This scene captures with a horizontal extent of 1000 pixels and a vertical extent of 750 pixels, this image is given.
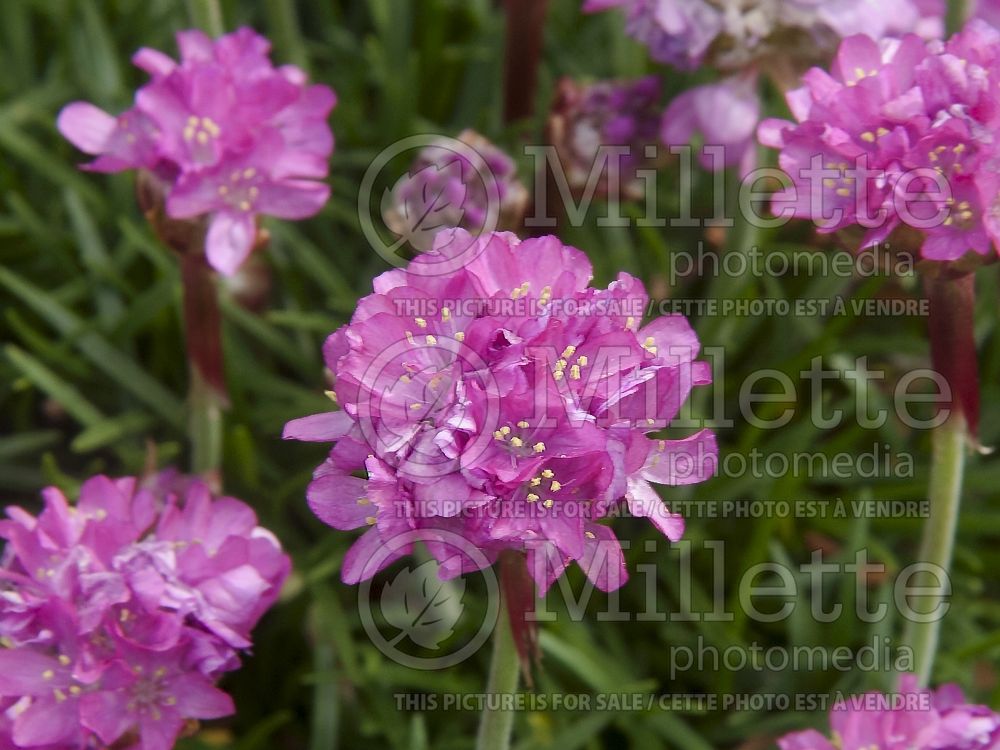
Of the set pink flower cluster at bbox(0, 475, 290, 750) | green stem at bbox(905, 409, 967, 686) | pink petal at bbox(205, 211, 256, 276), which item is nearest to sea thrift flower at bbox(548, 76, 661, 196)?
pink petal at bbox(205, 211, 256, 276)

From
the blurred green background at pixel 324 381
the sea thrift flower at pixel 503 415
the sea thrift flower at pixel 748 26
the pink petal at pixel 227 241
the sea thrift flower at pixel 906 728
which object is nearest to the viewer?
the sea thrift flower at pixel 503 415

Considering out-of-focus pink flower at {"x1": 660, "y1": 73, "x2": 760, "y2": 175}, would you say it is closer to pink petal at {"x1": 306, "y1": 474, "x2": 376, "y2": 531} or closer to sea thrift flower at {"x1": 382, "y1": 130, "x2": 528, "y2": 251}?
sea thrift flower at {"x1": 382, "y1": 130, "x2": 528, "y2": 251}

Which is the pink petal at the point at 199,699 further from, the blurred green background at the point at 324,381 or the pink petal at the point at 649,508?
the pink petal at the point at 649,508

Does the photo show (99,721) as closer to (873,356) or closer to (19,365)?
(19,365)

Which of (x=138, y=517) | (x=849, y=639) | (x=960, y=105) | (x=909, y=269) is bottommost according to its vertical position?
(x=849, y=639)

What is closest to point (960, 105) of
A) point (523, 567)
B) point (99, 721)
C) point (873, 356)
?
point (523, 567)

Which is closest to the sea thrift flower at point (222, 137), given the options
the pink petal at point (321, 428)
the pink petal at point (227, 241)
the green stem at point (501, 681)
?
the pink petal at point (227, 241)
